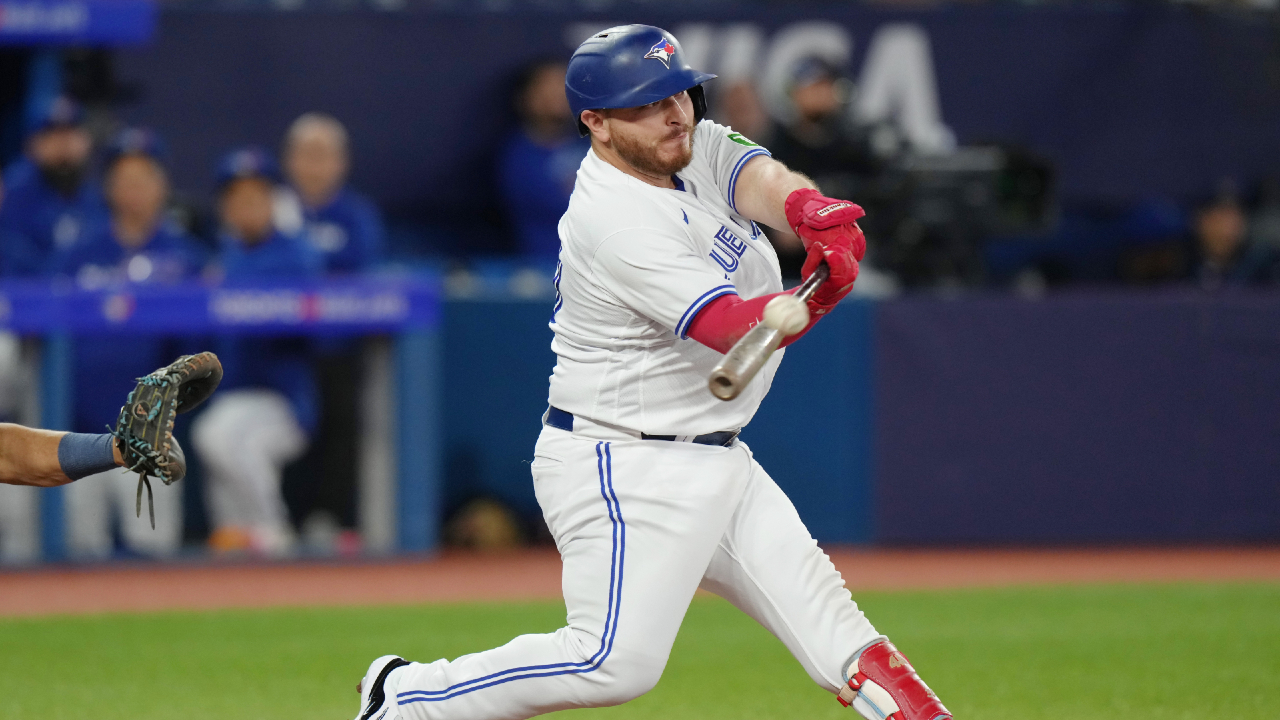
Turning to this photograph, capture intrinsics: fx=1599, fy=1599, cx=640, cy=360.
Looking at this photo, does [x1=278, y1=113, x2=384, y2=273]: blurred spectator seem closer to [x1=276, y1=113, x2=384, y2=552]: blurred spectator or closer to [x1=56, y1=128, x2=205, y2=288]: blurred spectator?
[x1=276, y1=113, x2=384, y2=552]: blurred spectator

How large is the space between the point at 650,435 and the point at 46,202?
5.74 m

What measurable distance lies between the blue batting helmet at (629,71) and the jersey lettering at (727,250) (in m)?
0.34

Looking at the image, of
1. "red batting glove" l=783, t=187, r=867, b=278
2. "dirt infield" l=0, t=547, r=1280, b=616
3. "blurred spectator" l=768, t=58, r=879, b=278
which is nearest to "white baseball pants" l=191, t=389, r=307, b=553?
"dirt infield" l=0, t=547, r=1280, b=616

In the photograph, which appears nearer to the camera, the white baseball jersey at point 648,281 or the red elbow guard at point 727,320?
the red elbow guard at point 727,320

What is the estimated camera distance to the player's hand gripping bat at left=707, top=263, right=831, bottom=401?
10.1 ft

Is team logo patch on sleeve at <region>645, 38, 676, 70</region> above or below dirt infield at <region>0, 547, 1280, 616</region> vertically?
above

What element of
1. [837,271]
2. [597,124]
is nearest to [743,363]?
[837,271]

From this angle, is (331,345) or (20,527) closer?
(20,527)

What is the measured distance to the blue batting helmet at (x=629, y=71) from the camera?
11.4 ft

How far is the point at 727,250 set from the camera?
3.63 m

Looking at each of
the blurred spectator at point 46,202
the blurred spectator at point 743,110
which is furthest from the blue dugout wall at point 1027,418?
the blurred spectator at point 46,202

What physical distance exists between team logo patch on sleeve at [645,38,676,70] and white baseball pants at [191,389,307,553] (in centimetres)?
488

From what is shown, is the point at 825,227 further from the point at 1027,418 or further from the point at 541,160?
the point at 541,160

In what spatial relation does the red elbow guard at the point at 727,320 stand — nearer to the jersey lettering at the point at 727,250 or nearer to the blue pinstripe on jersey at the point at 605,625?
the jersey lettering at the point at 727,250
